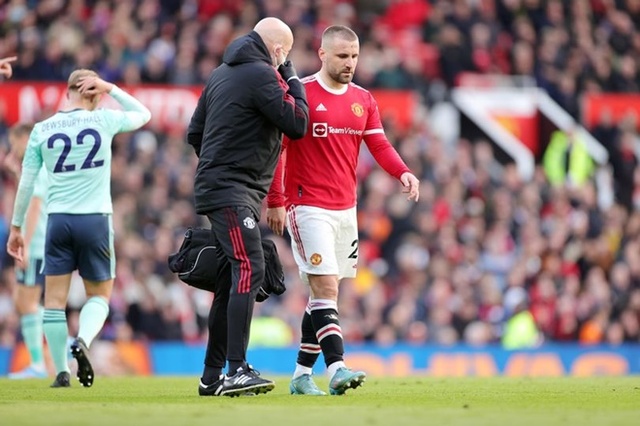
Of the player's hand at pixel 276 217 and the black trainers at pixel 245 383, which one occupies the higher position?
the player's hand at pixel 276 217

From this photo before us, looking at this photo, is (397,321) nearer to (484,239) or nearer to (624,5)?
(484,239)

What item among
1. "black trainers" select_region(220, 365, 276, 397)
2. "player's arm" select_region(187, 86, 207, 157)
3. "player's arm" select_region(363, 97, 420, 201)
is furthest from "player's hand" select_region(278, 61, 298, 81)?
"black trainers" select_region(220, 365, 276, 397)

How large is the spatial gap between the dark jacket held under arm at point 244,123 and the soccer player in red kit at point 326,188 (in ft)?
1.45

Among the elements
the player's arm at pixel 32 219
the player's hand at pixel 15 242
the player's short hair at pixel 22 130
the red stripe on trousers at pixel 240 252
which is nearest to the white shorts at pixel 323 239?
the red stripe on trousers at pixel 240 252

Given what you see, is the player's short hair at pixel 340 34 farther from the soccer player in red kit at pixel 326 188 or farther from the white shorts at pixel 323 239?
the white shorts at pixel 323 239

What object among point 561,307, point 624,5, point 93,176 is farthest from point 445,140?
point 93,176

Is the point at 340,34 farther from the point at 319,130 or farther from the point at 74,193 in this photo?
the point at 74,193

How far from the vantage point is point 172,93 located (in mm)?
20922

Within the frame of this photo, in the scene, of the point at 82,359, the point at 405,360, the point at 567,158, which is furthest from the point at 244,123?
the point at 567,158

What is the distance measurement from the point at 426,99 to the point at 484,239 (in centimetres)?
301

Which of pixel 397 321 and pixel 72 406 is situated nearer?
pixel 72 406

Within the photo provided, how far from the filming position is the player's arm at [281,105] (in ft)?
29.3

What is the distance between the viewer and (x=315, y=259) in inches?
373

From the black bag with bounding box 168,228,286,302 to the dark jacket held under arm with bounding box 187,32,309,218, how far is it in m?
0.29
